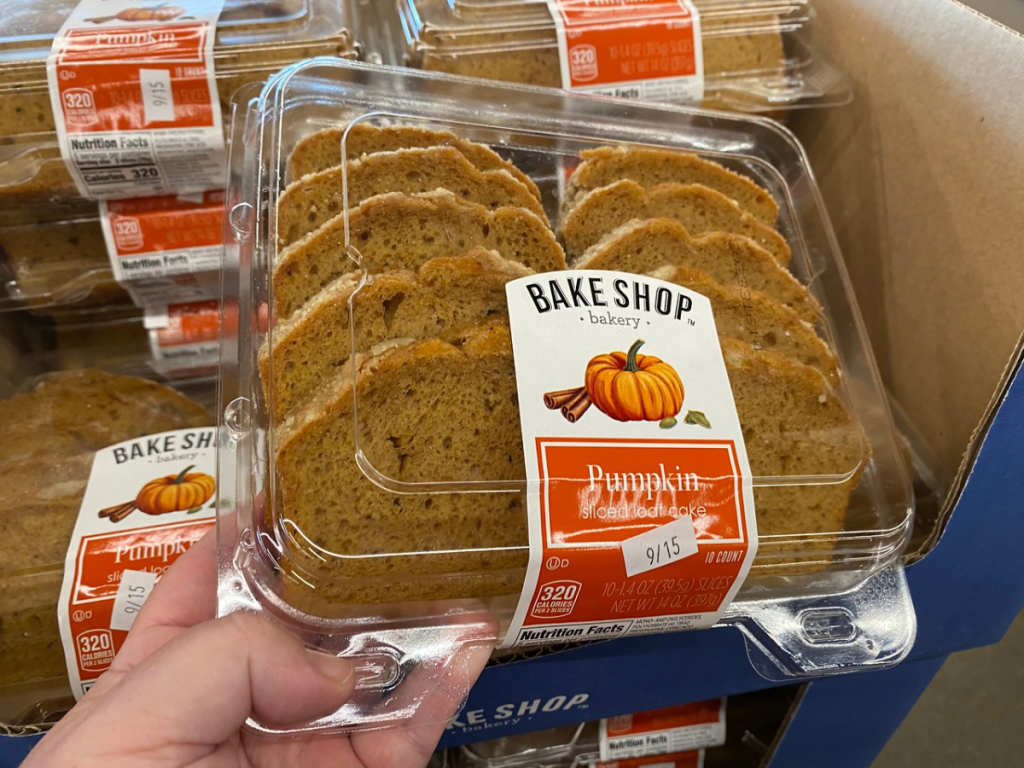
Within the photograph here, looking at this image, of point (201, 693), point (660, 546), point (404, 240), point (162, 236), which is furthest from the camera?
point (162, 236)

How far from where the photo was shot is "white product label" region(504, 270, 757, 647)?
2.57 feet

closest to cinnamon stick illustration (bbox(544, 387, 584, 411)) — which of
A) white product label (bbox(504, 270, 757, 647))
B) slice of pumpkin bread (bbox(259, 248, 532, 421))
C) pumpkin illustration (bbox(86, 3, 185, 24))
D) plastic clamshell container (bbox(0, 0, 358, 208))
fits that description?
white product label (bbox(504, 270, 757, 647))

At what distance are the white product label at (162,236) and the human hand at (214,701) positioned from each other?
74 centimetres

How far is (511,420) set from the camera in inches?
34.4

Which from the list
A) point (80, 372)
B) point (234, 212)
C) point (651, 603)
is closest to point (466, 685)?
point (651, 603)

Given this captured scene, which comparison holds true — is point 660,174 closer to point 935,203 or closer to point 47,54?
point 935,203

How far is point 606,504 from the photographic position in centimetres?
79

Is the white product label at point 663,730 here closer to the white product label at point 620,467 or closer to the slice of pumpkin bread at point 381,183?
the white product label at point 620,467

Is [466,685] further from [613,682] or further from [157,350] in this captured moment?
[157,350]

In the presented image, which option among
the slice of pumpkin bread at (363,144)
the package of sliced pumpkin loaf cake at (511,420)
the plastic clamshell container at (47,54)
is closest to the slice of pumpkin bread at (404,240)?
the package of sliced pumpkin loaf cake at (511,420)

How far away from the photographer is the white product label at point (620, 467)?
0.78 m

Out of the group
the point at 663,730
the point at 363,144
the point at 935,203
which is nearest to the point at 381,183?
the point at 363,144

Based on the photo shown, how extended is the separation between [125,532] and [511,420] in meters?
0.61

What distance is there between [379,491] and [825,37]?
1355mm
